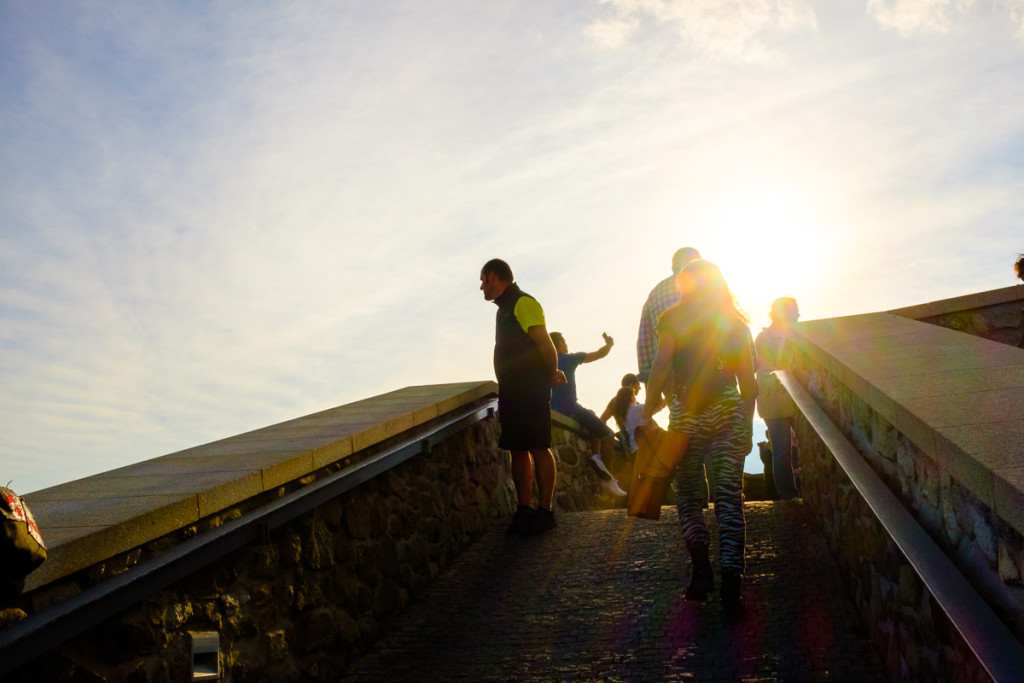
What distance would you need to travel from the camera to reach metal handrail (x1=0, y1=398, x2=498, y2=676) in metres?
2.47

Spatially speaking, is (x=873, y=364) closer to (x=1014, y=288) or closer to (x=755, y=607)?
(x=755, y=607)

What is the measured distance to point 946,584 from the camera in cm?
258

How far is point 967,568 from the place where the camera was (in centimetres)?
263

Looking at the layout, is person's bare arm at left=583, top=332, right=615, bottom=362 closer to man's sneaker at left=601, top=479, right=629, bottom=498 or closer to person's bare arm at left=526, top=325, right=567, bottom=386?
man's sneaker at left=601, top=479, right=629, bottom=498

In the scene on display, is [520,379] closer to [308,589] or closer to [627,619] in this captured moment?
[627,619]

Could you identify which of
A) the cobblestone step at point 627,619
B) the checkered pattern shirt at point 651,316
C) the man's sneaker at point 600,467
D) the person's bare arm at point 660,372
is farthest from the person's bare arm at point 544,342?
the man's sneaker at point 600,467

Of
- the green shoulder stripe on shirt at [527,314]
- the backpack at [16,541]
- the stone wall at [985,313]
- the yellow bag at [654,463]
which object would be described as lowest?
the yellow bag at [654,463]

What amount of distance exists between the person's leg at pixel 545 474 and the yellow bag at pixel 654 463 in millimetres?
1451

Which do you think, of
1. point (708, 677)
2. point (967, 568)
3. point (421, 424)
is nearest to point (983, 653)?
point (967, 568)

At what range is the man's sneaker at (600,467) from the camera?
30.0 feet

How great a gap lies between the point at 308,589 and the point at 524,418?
2198 mm

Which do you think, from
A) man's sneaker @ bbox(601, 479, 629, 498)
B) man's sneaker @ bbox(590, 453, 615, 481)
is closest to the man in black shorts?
man's sneaker @ bbox(590, 453, 615, 481)

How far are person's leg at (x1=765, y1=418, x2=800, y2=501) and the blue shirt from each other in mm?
2507

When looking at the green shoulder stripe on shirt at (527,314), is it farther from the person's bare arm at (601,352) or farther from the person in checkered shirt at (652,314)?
the person's bare arm at (601,352)
